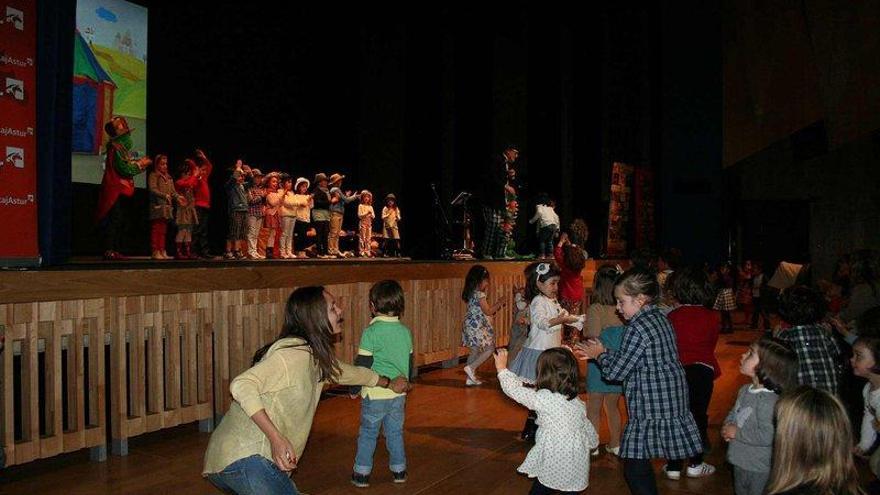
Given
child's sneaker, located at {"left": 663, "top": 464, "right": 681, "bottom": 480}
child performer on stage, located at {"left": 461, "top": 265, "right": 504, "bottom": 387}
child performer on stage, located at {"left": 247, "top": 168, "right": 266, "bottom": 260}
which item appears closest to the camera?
child's sneaker, located at {"left": 663, "top": 464, "right": 681, "bottom": 480}

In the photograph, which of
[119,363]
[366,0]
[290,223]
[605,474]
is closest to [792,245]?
[366,0]

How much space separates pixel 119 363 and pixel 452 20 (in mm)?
9761

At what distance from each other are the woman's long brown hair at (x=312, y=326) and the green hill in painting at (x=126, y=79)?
7.82m

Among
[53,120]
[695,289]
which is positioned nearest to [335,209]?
[53,120]

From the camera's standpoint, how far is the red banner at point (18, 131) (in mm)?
5238

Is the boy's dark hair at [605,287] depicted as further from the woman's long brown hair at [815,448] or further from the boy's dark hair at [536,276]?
the woman's long brown hair at [815,448]

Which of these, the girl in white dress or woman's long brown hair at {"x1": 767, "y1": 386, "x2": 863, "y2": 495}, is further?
the girl in white dress

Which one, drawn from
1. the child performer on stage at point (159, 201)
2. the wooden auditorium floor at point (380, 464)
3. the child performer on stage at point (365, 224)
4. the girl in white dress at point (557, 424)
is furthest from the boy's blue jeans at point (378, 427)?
the child performer on stage at point (365, 224)

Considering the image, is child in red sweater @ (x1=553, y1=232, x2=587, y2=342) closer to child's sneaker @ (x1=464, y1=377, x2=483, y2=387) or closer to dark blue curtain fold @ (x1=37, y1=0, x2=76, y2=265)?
child's sneaker @ (x1=464, y1=377, x2=483, y2=387)

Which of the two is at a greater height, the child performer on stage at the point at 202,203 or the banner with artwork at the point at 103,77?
the banner with artwork at the point at 103,77

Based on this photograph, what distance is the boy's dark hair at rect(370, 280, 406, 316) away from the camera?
4090 mm

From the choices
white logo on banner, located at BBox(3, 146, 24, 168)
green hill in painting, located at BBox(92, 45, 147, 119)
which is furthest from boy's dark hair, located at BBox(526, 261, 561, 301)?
green hill in painting, located at BBox(92, 45, 147, 119)

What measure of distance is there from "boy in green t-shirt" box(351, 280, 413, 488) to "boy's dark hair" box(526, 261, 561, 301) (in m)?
1.29

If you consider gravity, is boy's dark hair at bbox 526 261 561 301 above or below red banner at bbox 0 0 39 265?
below
